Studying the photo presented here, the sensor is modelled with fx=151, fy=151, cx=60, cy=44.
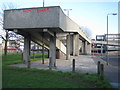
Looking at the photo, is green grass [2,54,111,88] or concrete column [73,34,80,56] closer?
green grass [2,54,111,88]

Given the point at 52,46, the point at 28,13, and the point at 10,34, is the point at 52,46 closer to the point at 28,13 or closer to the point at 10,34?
the point at 28,13

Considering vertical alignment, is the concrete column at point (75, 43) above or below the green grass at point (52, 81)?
above

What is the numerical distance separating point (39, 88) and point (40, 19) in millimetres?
8403

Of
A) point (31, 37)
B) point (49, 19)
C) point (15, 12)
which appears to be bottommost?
point (31, 37)

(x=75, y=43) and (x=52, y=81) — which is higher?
(x=75, y=43)

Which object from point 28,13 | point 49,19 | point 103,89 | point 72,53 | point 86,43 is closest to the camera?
point 103,89

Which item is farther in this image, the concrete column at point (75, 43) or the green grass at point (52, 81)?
the concrete column at point (75, 43)

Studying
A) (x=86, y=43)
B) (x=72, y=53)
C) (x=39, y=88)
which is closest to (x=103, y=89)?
(x=39, y=88)

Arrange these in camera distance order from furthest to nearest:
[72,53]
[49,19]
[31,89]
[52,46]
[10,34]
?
1. [72,53]
2. [10,34]
3. [52,46]
4. [49,19]
5. [31,89]

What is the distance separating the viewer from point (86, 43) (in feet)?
164

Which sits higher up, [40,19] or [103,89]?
[40,19]

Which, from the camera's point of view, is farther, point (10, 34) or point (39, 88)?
point (10, 34)

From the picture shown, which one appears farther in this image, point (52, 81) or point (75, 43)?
point (75, 43)

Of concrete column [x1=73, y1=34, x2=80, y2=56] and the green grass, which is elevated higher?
concrete column [x1=73, y1=34, x2=80, y2=56]
